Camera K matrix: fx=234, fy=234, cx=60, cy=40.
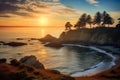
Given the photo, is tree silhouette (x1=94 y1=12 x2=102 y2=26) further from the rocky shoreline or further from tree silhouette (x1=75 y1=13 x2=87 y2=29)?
the rocky shoreline

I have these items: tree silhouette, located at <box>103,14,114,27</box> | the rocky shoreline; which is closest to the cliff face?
tree silhouette, located at <box>103,14,114,27</box>

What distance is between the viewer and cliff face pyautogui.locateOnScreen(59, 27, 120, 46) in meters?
112

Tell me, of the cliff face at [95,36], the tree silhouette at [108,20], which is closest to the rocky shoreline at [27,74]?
the cliff face at [95,36]

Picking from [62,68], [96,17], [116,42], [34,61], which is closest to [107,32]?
[116,42]

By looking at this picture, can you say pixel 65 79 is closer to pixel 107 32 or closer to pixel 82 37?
pixel 107 32

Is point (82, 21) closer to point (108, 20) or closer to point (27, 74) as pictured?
point (108, 20)

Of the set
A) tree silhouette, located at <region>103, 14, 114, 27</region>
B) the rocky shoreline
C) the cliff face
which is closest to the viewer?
the rocky shoreline

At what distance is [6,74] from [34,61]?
1480 cm

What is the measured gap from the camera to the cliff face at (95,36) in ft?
366

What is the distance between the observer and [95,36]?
121312 mm

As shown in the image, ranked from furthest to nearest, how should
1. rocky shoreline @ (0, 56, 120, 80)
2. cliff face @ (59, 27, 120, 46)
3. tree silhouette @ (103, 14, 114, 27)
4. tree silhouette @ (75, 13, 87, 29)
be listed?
tree silhouette @ (75, 13, 87, 29) → tree silhouette @ (103, 14, 114, 27) → cliff face @ (59, 27, 120, 46) → rocky shoreline @ (0, 56, 120, 80)

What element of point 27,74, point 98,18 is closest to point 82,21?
point 98,18

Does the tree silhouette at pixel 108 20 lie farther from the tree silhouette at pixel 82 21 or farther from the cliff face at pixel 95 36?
the tree silhouette at pixel 82 21

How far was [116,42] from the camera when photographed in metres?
108
